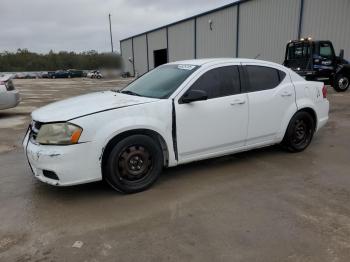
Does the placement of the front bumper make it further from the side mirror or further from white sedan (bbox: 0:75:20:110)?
white sedan (bbox: 0:75:20:110)

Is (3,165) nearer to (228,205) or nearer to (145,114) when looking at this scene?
(145,114)

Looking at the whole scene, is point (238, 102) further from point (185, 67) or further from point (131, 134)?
point (131, 134)

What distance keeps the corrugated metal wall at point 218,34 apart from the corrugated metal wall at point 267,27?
1210 mm

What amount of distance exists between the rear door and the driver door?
0.16m

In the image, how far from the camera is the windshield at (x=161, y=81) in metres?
4.23

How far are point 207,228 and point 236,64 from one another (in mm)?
2561

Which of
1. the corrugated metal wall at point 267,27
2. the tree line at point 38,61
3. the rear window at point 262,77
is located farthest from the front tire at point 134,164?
the tree line at point 38,61

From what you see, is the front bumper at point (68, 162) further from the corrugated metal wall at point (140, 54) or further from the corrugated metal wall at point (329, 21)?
the corrugated metal wall at point (140, 54)

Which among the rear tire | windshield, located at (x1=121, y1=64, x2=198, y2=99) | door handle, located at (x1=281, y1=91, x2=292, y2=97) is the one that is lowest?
the rear tire

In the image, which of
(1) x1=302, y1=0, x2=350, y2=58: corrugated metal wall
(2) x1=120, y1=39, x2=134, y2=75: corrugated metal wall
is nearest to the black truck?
(1) x1=302, y1=0, x2=350, y2=58: corrugated metal wall

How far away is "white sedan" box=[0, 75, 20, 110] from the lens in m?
9.02

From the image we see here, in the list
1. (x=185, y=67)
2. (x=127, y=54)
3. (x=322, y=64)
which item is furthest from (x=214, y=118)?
(x=127, y=54)

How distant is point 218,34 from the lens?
2736cm

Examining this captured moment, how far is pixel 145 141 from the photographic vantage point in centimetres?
378
